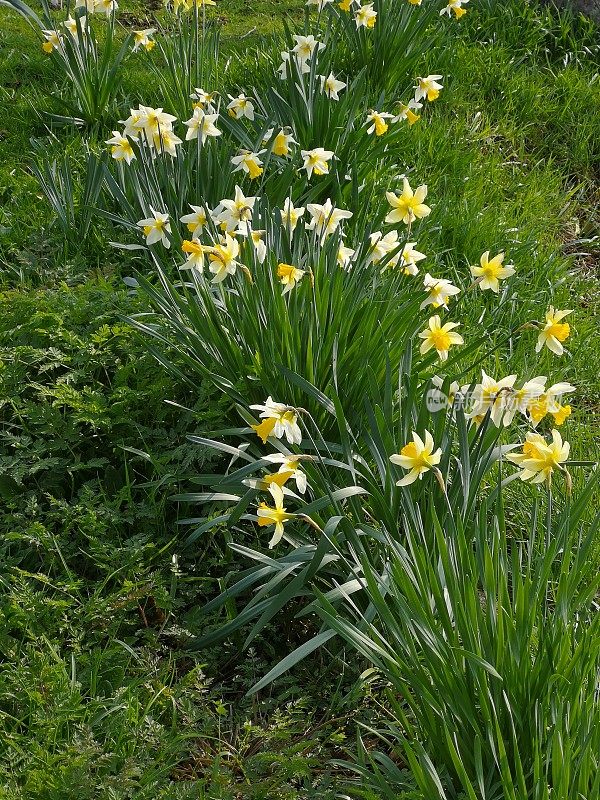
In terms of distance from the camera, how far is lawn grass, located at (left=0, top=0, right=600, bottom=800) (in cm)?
179

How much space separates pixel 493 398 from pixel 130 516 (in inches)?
40.1

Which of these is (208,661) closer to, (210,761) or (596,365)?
(210,761)

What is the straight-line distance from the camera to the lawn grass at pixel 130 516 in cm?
179

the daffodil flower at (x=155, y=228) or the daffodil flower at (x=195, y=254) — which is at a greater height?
the daffodil flower at (x=195, y=254)

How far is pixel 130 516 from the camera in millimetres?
2297

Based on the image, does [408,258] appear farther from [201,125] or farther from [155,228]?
[201,125]

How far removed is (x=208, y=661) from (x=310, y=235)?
1346 millimetres

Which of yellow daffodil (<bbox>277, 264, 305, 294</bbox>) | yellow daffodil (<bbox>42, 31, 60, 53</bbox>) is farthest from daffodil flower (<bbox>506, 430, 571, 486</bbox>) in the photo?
yellow daffodil (<bbox>42, 31, 60, 53</bbox>)

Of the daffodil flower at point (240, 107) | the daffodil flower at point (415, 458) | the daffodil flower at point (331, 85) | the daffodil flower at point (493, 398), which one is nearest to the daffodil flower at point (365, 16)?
the daffodil flower at point (331, 85)

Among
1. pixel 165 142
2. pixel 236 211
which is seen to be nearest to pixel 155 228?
pixel 236 211

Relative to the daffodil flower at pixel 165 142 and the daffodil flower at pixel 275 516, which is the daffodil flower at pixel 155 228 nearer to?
the daffodil flower at pixel 165 142

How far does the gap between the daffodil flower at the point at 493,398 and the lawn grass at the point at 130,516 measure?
26.4 inches

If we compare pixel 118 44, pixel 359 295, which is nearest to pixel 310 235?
pixel 359 295

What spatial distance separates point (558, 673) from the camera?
145 centimetres
